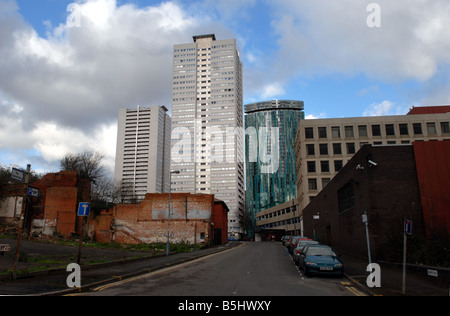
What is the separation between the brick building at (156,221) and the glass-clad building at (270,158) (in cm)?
8417

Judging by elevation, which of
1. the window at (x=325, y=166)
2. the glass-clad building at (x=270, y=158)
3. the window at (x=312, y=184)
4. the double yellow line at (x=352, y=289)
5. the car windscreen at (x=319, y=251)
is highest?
the glass-clad building at (x=270, y=158)

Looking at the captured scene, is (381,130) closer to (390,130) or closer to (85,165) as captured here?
(390,130)

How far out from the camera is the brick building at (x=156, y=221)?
1718 inches

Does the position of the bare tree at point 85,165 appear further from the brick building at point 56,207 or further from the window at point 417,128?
the window at point 417,128

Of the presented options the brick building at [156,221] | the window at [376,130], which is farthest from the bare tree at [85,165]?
the window at [376,130]

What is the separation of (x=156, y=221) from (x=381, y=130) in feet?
136

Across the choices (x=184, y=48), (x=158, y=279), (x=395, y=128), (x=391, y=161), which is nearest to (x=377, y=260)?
(x=391, y=161)

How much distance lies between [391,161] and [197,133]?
134149mm

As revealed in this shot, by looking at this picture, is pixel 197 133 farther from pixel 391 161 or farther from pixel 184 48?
pixel 391 161

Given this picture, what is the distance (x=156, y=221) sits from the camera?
4375cm

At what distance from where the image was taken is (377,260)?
18.3 m

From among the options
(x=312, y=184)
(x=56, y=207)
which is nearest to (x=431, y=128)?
(x=312, y=184)

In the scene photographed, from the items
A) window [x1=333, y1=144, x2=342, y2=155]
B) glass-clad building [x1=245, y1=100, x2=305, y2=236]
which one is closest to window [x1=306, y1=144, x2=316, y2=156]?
window [x1=333, y1=144, x2=342, y2=155]
